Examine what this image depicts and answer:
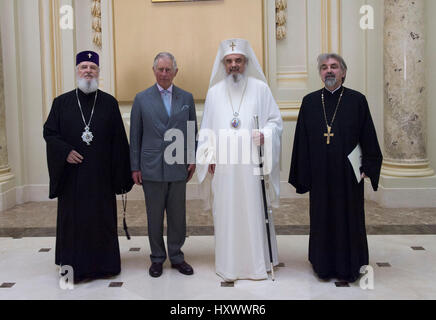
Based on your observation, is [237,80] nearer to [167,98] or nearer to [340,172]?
[167,98]

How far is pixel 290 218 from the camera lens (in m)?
6.28

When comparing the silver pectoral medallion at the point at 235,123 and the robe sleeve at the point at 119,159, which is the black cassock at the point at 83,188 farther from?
the silver pectoral medallion at the point at 235,123

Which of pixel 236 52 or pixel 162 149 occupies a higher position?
pixel 236 52

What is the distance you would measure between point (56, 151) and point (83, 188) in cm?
38

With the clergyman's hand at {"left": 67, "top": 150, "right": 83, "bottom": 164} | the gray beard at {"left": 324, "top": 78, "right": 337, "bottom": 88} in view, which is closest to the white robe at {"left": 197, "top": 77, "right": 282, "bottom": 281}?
the gray beard at {"left": 324, "top": 78, "right": 337, "bottom": 88}

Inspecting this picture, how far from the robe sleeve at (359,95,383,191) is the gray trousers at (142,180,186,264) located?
1563 mm

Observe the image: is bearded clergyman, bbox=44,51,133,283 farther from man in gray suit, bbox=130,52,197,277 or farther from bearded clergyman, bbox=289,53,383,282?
bearded clergyman, bbox=289,53,383,282

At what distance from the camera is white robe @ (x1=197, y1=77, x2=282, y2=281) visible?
13.6ft

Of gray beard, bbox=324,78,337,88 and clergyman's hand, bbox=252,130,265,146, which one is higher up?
gray beard, bbox=324,78,337,88

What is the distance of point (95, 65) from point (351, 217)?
2516 millimetres

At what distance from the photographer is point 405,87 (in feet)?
22.3

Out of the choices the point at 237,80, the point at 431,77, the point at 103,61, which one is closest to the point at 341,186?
the point at 237,80

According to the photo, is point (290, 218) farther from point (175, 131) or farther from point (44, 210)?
point (44, 210)

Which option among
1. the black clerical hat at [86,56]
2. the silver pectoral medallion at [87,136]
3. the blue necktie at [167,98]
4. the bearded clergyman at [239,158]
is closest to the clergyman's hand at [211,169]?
the bearded clergyman at [239,158]
